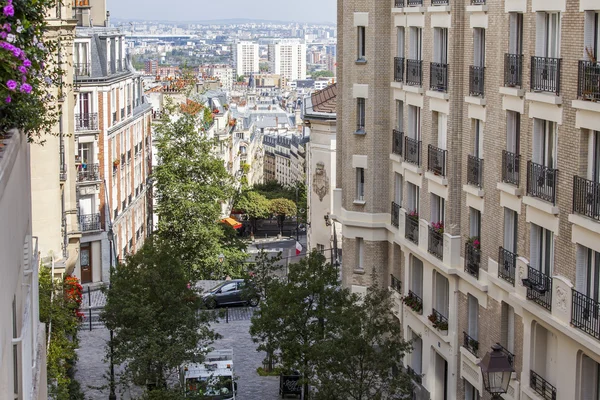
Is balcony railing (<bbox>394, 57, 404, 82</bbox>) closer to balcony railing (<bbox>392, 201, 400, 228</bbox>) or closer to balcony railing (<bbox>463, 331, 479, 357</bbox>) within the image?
balcony railing (<bbox>392, 201, 400, 228</bbox>)

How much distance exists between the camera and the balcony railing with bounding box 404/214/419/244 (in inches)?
1414

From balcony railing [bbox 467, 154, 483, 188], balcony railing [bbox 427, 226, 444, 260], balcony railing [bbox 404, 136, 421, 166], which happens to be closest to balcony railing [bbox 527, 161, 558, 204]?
balcony railing [bbox 467, 154, 483, 188]

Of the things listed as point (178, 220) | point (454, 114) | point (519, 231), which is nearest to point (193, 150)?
point (178, 220)

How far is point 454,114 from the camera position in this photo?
32219mm

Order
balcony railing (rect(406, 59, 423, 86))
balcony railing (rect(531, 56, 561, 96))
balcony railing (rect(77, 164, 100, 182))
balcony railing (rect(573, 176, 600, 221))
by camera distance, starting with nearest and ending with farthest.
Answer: balcony railing (rect(573, 176, 600, 221)) → balcony railing (rect(531, 56, 561, 96)) → balcony railing (rect(406, 59, 423, 86)) → balcony railing (rect(77, 164, 100, 182))

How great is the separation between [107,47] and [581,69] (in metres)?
46.3

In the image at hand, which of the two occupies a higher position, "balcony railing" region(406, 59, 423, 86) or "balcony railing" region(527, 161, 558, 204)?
"balcony railing" region(406, 59, 423, 86)

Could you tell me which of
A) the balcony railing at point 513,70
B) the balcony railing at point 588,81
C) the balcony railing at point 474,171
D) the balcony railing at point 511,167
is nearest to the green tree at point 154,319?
the balcony railing at point 474,171

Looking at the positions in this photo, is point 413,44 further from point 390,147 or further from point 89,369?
point 89,369

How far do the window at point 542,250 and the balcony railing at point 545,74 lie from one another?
3.18m

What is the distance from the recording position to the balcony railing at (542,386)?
25.2 metres

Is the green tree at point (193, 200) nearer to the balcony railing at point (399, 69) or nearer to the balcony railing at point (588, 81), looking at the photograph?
the balcony railing at point (399, 69)

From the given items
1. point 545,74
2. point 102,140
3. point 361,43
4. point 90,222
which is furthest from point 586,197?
point 102,140

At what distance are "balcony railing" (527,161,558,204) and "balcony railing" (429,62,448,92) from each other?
724 centimetres
